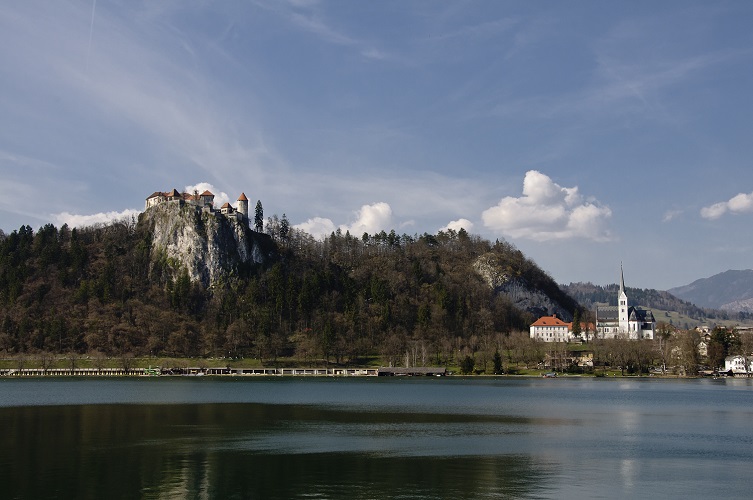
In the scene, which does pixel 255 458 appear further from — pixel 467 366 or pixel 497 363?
pixel 467 366

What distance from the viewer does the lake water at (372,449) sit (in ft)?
121

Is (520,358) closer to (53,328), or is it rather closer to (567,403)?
(567,403)

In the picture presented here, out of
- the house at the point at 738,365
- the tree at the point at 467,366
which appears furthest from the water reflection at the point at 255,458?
the house at the point at 738,365

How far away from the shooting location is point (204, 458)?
45.1m

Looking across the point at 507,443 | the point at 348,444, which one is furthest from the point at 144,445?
the point at 507,443

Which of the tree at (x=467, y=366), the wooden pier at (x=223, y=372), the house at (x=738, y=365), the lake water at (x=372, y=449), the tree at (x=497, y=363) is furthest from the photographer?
the wooden pier at (x=223, y=372)

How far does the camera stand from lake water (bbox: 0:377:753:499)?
37031 mm

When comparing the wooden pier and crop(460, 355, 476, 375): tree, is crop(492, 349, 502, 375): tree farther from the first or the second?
the wooden pier

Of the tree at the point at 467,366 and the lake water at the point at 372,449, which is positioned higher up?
the tree at the point at 467,366

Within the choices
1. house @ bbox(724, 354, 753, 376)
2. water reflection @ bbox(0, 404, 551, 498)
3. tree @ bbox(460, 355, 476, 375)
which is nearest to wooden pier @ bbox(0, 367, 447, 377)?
tree @ bbox(460, 355, 476, 375)

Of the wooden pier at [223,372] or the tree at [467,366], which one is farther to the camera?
the wooden pier at [223,372]

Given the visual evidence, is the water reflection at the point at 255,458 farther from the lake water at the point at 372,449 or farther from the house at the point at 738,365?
the house at the point at 738,365

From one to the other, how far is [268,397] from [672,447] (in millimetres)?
61352

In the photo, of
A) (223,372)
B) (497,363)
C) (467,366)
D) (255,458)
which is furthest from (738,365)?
(255,458)
